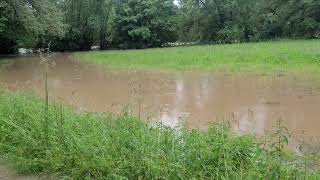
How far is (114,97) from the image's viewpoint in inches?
548

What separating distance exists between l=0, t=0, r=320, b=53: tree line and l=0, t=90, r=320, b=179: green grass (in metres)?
37.1

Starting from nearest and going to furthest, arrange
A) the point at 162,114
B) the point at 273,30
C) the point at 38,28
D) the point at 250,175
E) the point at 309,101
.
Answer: the point at 250,175 → the point at 162,114 → the point at 309,101 → the point at 38,28 → the point at 273,30

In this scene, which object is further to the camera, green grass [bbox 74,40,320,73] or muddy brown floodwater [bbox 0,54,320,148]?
green grass [bbox 74,40,320,73]

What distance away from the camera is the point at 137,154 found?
486 centimetres

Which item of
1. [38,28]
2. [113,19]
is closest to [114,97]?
[38,28]

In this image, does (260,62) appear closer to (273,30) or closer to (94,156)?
(94,156)

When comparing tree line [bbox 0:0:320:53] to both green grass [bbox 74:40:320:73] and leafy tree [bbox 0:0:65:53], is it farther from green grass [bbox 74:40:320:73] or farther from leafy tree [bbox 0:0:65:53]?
green grass [bbox 74:40:320:73]

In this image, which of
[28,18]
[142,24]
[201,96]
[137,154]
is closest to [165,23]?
[142,24]

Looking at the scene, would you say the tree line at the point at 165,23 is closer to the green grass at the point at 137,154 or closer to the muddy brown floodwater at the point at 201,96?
the muddy brown floodwater at the point at 201,96

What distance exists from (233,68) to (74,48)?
2840cm

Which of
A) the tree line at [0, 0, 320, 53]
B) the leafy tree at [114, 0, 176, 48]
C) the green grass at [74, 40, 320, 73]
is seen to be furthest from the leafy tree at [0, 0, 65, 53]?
the leafy tree at [114, 0, 176, 48]

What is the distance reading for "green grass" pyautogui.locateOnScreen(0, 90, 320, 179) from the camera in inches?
180

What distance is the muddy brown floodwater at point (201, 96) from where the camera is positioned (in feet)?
32.1

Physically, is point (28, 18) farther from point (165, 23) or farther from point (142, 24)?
point (165, 23)
